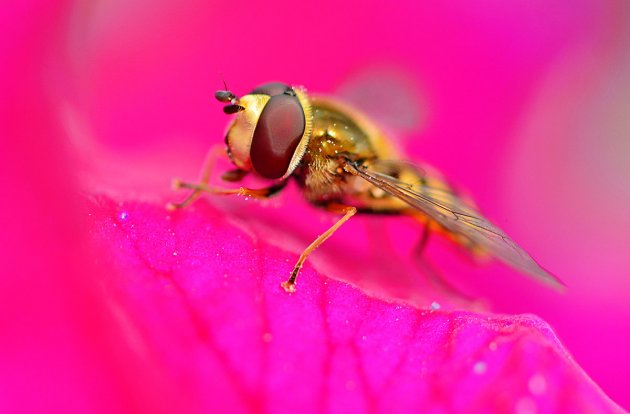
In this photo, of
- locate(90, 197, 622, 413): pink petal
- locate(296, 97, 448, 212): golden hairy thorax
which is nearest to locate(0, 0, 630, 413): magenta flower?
locate(90, 197, 622, 413): pink petal

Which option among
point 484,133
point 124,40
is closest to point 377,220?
point 484,133

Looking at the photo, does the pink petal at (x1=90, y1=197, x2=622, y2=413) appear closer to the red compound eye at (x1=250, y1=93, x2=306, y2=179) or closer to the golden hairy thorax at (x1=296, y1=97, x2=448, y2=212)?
the red compound eye at (x1=250, y1=93, x2=306, y2=179)

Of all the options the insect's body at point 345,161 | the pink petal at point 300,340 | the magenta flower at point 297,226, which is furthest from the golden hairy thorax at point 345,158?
the pink petal at point 300,340

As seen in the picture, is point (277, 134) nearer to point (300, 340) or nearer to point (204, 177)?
point (204, 177)

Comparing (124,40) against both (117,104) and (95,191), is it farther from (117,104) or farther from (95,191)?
(95,191)

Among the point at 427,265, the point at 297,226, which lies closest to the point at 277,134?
the point at 297,226
